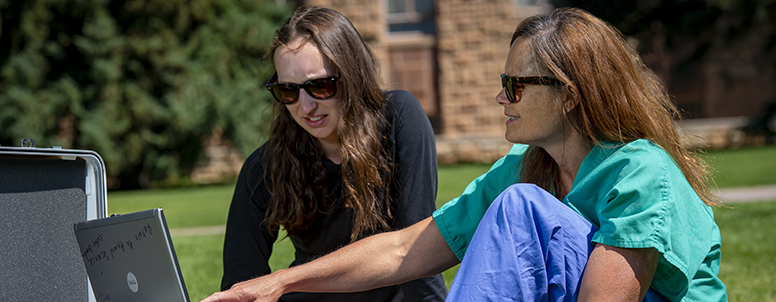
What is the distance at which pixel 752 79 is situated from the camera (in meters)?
→ 17.7

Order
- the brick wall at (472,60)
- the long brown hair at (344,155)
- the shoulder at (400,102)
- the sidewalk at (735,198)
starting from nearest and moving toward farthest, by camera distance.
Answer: the long brown hair at (344,155)
the shoulder at (400,102)
the sidewalk at (735,198)
the brick wall at (472,60)

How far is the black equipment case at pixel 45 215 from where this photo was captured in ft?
4.96

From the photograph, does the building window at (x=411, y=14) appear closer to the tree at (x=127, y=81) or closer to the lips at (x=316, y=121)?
the tree at (x=127, y=81)

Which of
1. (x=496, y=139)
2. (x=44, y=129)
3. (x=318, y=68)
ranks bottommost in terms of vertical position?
(x=496, y=139)

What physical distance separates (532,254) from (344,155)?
0.96m

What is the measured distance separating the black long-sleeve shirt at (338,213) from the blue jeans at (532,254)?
30.4 inches

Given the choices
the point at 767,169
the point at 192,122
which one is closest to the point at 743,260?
the point at 767,169

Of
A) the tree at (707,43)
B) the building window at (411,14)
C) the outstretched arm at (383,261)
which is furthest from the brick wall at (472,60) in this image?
the outstretched arm at (383,261)

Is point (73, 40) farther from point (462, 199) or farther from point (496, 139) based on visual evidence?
point (462, 199)

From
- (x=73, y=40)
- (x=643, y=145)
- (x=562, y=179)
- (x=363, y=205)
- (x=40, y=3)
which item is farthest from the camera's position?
(x=73, y=40)

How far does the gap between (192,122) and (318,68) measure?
13112mm

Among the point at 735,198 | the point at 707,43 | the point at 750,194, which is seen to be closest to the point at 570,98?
the point at 735,198

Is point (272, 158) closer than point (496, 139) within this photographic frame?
Yes

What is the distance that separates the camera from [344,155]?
217 cm
